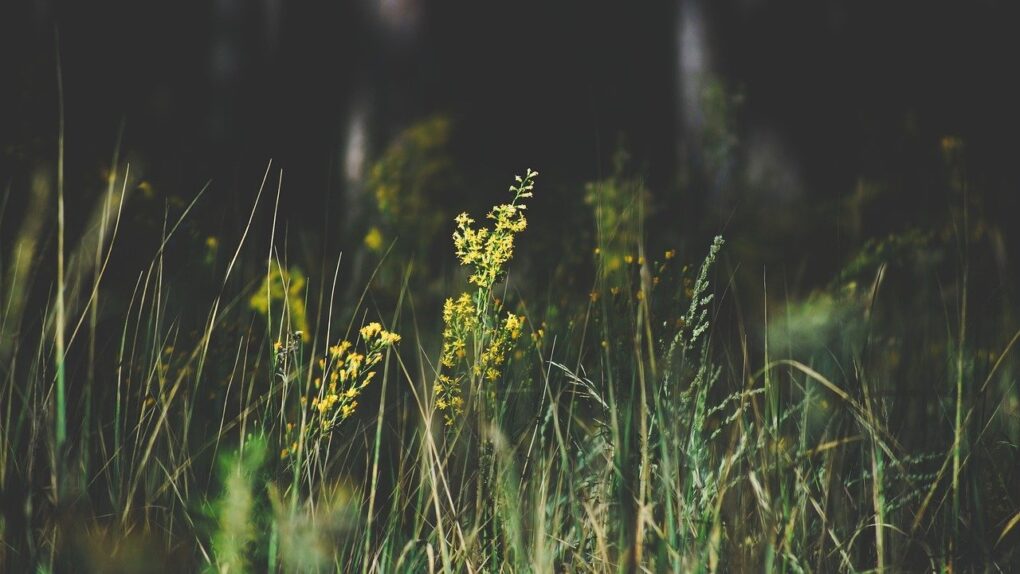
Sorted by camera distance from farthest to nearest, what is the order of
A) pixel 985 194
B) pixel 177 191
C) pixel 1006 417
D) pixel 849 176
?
pixel 849 176
pixel 985 194
pixel 177 191
pixel 1006 417

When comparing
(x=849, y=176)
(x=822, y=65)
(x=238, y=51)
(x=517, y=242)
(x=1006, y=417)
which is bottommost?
(x=1006, y=417)

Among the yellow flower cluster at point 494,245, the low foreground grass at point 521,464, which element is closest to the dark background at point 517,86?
the low foreground grass at point 521,464

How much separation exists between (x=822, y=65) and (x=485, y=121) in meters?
4.26

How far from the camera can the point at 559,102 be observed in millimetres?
11430

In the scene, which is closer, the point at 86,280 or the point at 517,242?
the point at 86,280

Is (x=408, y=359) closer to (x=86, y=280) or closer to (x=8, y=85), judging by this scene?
(x=86, y=280)

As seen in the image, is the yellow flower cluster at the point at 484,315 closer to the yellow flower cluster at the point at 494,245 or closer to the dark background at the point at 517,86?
the yellow flower cluster at the point at 494,245

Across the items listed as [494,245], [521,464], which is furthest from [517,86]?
[494,245]

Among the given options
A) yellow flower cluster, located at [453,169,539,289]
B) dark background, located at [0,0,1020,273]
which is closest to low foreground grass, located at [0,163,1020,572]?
yellow flower cluster, located at [453,169,539,289]

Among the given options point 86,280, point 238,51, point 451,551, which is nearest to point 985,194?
point 451,551

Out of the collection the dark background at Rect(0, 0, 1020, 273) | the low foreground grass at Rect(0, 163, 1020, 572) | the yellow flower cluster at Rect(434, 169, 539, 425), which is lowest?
the low foreground grass at Rect(0, 163, 1020, 572)

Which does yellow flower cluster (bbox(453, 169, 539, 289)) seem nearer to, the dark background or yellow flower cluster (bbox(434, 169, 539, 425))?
yellow flower cluster (bbox(434, 169, 539, 425))

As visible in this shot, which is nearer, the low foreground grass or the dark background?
the low foreground grass

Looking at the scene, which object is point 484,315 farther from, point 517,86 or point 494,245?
point 517,86
